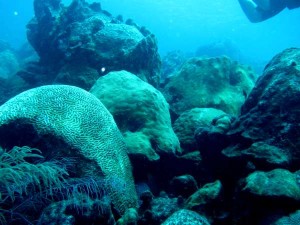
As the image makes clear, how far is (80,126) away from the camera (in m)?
4.14

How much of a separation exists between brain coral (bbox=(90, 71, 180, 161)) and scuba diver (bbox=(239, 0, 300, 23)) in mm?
9063

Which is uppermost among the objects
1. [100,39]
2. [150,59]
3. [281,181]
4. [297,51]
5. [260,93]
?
[100,39]

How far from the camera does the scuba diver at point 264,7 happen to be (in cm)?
1165

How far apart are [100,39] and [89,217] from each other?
6.61 m

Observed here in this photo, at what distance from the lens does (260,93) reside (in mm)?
4828

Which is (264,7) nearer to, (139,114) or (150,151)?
(139,114)

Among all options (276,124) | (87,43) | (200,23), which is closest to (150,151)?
(276,124)

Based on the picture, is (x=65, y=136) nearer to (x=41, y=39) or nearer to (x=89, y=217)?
(x=89, y=217)

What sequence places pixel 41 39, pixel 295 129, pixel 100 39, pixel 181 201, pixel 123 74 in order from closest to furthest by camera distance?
pixel 181 201 → pixel 295 129 → pixel 123 74 → pixel 100 39 → pixel 41 39

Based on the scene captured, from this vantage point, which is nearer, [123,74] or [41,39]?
[123,74]

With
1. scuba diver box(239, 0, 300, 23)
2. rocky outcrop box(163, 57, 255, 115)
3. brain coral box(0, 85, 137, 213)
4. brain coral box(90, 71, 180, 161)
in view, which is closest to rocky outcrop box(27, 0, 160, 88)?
rocky outcrop box(163, 57, 255, 115)

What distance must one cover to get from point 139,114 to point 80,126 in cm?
145

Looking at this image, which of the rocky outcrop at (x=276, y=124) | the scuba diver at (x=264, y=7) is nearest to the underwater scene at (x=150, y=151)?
the rocky outcrop at (x=276, y=124)

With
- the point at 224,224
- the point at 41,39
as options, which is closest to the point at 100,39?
the point at 41,39
